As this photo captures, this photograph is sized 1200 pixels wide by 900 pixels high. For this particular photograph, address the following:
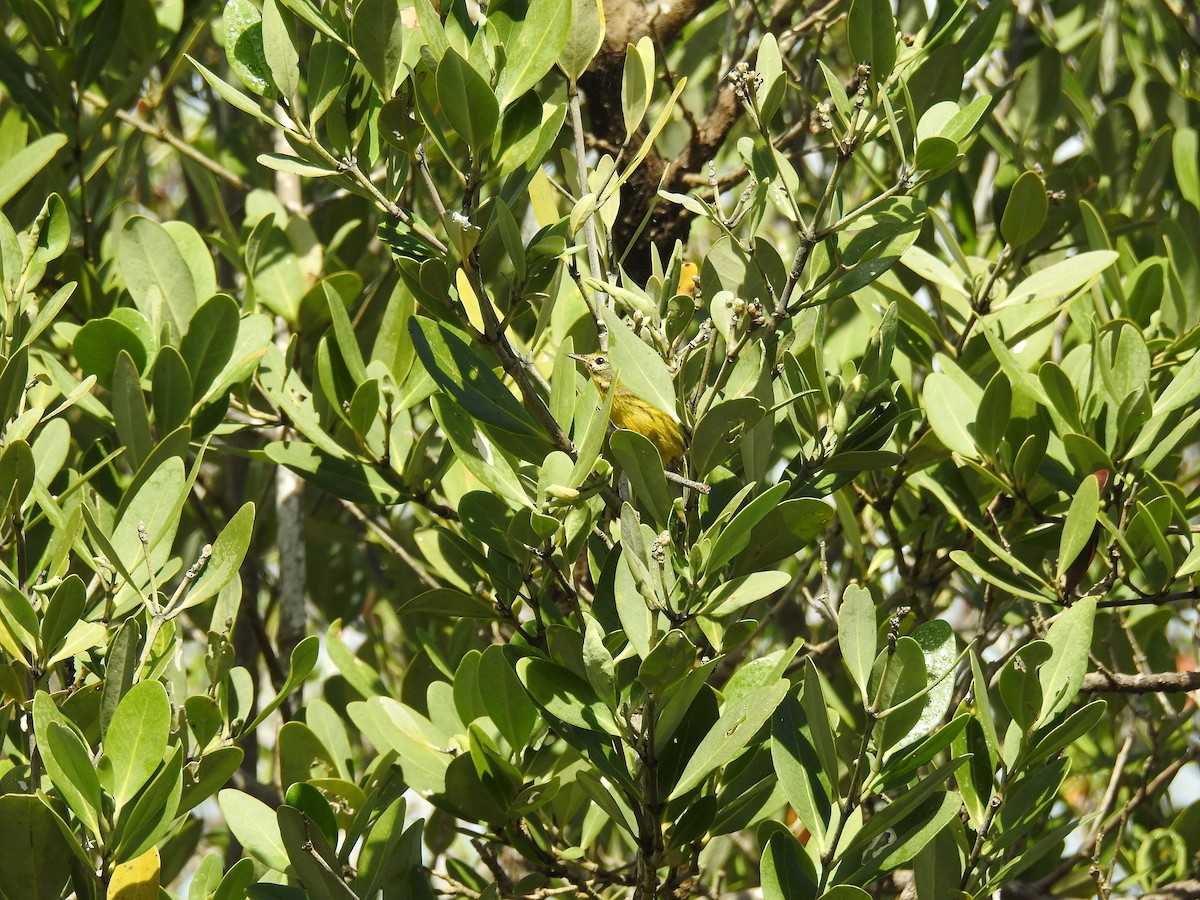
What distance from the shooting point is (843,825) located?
126 centimetres

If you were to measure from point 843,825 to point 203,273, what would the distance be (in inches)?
53.8

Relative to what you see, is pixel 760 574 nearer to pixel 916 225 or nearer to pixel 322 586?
pixel 916 225

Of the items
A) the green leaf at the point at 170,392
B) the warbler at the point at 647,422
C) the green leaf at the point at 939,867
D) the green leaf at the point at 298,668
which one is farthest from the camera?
the warbler at the point at 647,422

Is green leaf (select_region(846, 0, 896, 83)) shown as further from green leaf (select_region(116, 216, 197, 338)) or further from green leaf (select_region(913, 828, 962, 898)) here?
green leaf (select_region(116, 216, 197, 338))

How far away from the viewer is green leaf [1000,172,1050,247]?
73.1 inches

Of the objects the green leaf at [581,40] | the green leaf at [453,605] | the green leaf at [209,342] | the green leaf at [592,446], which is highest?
the green leaf at [581,40]

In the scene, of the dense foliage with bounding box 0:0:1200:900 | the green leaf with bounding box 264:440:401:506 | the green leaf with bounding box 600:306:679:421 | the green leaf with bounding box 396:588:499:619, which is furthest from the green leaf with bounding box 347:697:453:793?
the green leaf with bounding box 600:306:679:421

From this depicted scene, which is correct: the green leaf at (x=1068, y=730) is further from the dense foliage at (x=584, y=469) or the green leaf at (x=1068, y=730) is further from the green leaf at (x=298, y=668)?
the green leaf at (x=298, y=668)

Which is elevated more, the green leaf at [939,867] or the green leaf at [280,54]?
the green leaf at [280,54]

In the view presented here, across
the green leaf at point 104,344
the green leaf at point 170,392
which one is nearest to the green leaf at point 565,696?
the green leaf at point 170,392

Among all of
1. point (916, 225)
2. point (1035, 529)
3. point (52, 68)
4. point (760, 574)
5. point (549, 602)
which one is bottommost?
point (1035, 529)

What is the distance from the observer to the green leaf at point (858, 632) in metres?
1.23

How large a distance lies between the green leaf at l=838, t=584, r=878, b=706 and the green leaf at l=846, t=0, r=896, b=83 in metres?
0.55

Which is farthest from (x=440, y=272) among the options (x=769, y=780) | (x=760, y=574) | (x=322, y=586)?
(x=322, y=586)
